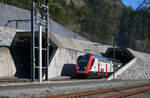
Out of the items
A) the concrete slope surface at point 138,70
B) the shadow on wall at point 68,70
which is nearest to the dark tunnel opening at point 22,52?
the shadow on wall at point 68,70

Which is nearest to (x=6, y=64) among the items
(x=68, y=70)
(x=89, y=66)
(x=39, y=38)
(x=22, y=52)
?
(x=22, y=52)

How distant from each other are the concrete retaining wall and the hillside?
5259 cm

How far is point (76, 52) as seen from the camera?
3344 centimetres

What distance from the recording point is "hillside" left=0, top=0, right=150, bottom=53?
86.2 meters

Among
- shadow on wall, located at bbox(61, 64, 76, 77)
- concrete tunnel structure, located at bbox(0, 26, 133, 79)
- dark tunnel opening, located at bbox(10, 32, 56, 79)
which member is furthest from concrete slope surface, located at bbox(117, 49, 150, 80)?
dark tunnel opening, located at bbox(10, 32, 56, 79)

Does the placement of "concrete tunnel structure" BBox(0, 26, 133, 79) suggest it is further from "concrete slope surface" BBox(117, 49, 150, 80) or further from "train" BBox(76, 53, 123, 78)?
"concrete slope surface" BBox(117, 49, 150, 80)

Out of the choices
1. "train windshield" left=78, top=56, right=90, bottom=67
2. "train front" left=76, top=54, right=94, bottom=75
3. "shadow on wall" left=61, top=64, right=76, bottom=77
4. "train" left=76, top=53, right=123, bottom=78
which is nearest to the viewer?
"train front" left=76, top=54, right=94, bottom=75

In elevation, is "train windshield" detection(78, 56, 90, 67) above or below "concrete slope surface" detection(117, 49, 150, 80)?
above

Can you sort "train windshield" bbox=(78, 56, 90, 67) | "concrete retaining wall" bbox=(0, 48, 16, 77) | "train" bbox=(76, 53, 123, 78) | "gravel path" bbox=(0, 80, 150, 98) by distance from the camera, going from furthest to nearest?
"train windshield" bbox=(78, 56, 90, 67)
"train" bbox=(76, 53, 123, 78)
"concrete retaining wall" bbox=(0, 48, 16, 77)
"gravel path" bbox=(0, 80, 150, 98)

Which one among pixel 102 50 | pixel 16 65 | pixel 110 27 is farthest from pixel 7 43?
pixel 110 27

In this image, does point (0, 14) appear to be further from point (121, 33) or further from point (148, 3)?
point (148, 3)

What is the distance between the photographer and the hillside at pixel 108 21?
8625cm

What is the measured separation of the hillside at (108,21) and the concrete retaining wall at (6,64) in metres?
52.6

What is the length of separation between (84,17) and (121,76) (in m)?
60.6
